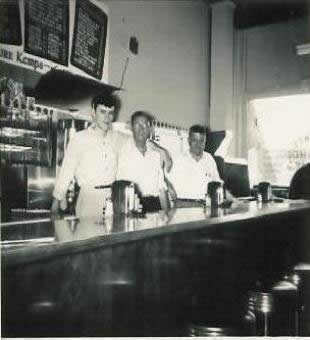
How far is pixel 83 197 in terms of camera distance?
11.0 feet

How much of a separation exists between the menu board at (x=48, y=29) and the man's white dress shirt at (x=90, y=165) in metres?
0.83

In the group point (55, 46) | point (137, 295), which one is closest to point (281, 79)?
point (55, 46)

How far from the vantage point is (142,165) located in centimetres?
346

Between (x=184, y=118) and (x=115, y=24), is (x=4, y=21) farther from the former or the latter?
(x=184, y=118)

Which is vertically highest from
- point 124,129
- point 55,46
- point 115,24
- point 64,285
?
point 115,24

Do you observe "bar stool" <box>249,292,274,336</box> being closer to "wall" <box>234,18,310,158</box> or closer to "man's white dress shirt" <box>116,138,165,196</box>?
"man's white dress shirt" <box>116,138,165,196</box>

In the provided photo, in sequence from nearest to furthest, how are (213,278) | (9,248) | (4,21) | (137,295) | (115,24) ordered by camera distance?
(9,248) → (137,295) → (213,278) → (4,21) → (115,24)

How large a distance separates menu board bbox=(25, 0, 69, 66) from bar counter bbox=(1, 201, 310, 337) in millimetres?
1940

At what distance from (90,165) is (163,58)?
2.40m

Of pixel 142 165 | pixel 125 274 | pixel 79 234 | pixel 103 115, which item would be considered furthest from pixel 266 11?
pixel 79 234

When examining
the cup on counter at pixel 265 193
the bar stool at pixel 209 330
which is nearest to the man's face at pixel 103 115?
the cup on counter at pixel 265 193

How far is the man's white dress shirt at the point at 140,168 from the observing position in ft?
11.3

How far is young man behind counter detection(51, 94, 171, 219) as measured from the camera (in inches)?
125

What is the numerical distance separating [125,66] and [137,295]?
10.4 feet
